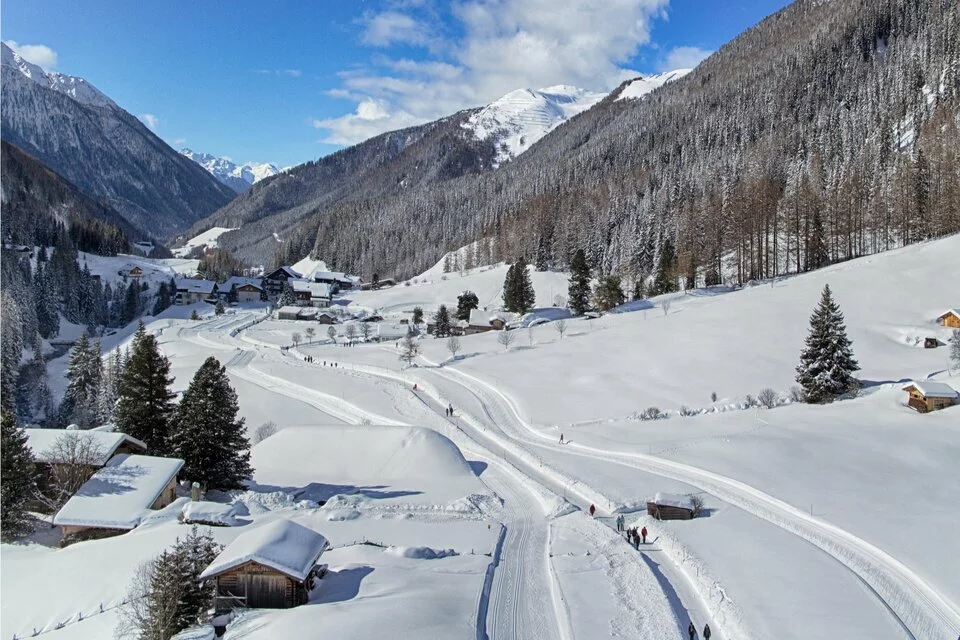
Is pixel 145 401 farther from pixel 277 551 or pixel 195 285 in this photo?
pixel 195 285

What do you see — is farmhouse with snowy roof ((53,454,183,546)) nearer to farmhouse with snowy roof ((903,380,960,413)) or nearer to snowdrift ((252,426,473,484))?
snowdrift ((252,426,473,484))

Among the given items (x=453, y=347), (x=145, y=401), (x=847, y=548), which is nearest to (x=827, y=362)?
(x=847, y=548)

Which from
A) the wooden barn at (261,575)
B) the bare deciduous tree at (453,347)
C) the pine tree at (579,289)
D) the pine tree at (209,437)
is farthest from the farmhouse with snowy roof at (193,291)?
the wooden barn at (261,575)

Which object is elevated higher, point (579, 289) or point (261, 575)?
point (579, 289)

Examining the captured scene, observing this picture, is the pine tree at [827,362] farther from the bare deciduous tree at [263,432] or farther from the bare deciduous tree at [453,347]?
the bare deciduous tree at [263,432]

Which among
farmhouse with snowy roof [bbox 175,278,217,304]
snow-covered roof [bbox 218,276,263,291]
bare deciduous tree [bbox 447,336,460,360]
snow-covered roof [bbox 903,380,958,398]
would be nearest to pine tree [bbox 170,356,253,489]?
bare deciduous tree [bbox 447,336,460,360]
